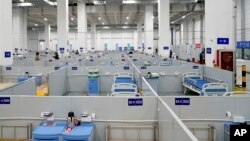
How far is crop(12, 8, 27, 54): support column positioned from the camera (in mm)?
26469

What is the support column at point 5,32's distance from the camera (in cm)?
1031

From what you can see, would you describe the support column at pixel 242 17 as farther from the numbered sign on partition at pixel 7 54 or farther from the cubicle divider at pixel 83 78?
the numbered sign on partition at pixel 7 54

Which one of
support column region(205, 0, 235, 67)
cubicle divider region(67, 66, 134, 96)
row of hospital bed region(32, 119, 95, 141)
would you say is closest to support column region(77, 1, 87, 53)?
cubicle divider region(67, 66, 134, 96)

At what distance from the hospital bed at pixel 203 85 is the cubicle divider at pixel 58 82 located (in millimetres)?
4457

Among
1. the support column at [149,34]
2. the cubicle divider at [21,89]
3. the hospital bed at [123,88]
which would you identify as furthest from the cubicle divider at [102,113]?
the support column at [149,34]

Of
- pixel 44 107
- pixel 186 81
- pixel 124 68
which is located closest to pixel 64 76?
pixel 124 68

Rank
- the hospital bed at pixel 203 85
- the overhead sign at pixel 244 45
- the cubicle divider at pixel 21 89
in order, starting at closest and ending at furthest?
1. the cubicle divider at pixel 21 89
2. the hospital bed at pixel 203 85
3. the overhead sign at pixel 244 45

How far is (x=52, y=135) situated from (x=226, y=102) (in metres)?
2.65

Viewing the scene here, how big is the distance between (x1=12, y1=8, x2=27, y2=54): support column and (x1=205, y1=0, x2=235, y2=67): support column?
761 inches

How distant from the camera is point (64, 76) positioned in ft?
36.9

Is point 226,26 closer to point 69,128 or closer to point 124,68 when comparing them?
point 124,68

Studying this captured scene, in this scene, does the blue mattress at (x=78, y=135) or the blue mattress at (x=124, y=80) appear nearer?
the blue mattress at (x=78, y=135)

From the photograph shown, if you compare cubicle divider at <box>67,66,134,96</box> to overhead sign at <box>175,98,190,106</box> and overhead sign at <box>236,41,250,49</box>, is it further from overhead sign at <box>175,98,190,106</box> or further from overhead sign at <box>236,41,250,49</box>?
overhead sign at <box>236,41,250,49</box>

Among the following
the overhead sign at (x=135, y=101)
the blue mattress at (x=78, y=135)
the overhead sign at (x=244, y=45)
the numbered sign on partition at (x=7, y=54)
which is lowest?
the blue mattress at (x=78, y=135)
